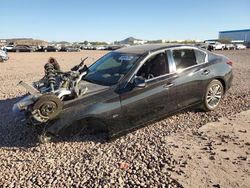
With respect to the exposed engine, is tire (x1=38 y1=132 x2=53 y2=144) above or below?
below

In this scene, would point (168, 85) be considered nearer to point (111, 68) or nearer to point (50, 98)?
point (111, 68)

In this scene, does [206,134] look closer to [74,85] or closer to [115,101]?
[115,101]

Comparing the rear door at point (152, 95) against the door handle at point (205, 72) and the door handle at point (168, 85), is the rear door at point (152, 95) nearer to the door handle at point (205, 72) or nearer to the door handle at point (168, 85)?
the door handle at point (168, 85)

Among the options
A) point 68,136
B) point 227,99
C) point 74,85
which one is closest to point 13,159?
point 68,136

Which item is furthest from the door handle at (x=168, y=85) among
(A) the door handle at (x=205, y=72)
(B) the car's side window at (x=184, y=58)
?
(A) the door handle at (x=205, y=72)

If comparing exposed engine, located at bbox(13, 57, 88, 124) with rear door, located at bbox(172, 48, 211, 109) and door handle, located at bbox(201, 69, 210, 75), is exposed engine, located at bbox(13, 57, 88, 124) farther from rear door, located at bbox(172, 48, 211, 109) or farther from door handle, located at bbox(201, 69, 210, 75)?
door handle, located at bbox(201, 69, 210, 75)

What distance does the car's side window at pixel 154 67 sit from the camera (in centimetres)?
568

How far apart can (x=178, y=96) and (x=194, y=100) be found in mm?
567

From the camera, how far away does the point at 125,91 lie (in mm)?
5262

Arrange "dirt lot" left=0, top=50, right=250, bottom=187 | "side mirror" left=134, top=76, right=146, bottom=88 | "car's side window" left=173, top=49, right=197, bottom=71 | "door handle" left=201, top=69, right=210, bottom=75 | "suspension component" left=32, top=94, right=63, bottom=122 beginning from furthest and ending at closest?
"door handle" left=201, top=69, right=210, bottom=75 → "car's side window" left=173, top=49, right=197, bottom=71 → "side mirror" left=134, top=76, right=146, bottom=88 → "suspension component" left=32, top=94, right=63, bottom=122 → "dirt lot" left=0, top=50, right=250, bottom=187

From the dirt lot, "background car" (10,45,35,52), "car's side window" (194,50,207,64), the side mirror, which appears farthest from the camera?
"background car" (10,45,35,52)

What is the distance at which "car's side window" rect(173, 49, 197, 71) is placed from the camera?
20.1 ft

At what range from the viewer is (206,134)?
18.1 ft

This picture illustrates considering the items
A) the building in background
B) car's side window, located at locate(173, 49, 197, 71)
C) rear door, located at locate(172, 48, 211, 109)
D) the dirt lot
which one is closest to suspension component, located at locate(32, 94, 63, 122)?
the dirt lot
